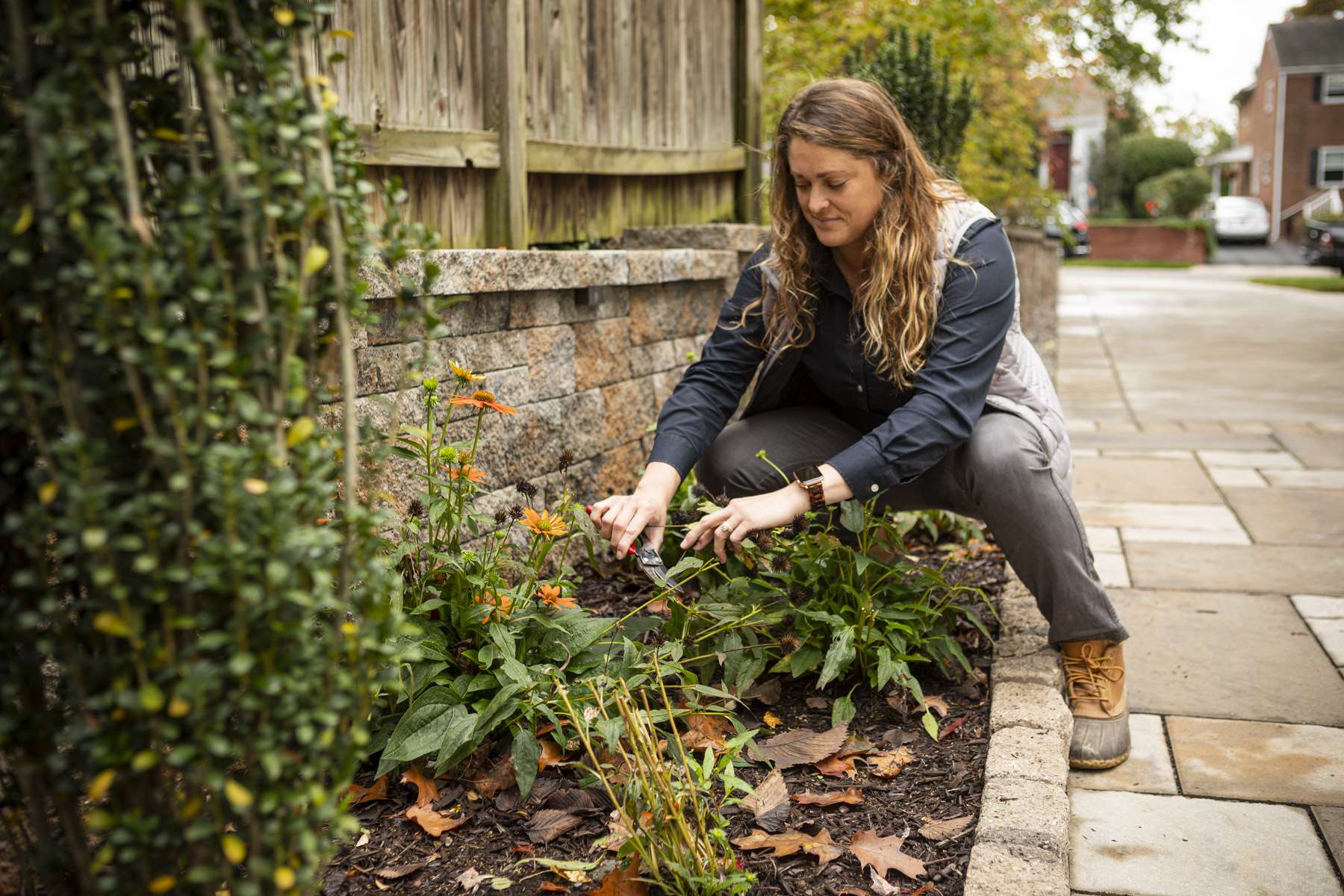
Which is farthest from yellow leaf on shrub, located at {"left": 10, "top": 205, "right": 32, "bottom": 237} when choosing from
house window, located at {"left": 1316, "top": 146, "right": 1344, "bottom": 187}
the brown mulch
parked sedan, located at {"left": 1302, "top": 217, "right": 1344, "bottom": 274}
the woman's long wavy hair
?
house window, located at {"left": 1316, "top": 146, "right": 1344, "bottom": 187}

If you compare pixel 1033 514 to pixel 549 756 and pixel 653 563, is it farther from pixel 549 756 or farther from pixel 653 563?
pixel 549 756

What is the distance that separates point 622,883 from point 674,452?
105 centimetres

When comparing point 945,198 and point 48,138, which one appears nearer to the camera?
point 48,138

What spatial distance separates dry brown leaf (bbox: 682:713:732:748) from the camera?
7.13 ft

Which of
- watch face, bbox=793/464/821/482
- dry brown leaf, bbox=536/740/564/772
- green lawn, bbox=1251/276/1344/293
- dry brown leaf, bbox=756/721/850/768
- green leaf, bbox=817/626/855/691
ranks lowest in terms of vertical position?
dry brown leaf, bbox=756/721/850/768

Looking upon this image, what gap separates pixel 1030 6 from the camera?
970 cm

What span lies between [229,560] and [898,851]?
1.26m

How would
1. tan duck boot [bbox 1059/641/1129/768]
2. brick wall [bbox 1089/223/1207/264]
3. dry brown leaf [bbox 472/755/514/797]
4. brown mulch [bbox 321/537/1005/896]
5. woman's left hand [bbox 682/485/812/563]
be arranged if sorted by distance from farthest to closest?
brick wall [bbox 1089/223/1207/264] → tan duck boot [bbox 1059/641/1129/768] → woman's left hand [bbox 682/485/812/563] → dry brown leaf [bbox 472/755/514/797] → brown mulch [bbox 321/537/1005/896]

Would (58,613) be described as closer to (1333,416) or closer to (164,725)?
(164,725)

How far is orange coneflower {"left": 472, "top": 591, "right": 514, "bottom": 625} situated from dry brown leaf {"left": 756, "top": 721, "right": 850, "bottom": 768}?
1.78 ft

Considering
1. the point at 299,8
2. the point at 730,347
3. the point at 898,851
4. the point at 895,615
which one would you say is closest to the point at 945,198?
the point at 730,347

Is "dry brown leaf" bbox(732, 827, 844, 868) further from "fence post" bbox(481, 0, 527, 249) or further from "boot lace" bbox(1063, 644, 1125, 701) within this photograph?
"fence post" bbox(481, 0, 527, 249)

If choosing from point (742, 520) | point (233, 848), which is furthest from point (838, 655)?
point (233, 848)

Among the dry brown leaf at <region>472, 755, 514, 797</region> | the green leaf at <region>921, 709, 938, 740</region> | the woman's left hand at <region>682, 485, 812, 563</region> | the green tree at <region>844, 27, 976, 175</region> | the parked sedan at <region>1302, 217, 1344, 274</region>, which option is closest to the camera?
the dry brown leaf at <region>472, 755, 514, 797</region>
